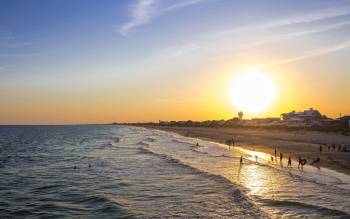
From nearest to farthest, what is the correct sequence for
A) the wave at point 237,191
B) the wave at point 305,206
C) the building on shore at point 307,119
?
the wave at point 305,206, the wave at point 237,191, the building on shore at point 307,119

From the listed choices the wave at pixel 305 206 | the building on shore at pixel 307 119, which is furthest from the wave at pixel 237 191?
the building on shore at pixel 307 119

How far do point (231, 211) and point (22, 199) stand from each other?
11.2 metres

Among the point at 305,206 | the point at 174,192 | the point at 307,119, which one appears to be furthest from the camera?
the point at 307,119

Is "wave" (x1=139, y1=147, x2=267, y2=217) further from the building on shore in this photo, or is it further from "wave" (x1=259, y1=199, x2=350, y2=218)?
the building on shore

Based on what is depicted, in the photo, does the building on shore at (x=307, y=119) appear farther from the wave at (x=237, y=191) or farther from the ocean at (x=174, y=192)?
the wave at (x=237, y=191)

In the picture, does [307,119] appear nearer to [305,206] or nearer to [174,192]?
[174,192]

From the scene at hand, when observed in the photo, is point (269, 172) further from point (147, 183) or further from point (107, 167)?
point (107, 167)

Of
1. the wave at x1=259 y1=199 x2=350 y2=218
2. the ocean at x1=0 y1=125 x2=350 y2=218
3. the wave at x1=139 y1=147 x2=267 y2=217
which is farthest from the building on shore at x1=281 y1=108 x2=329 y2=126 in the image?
the wave at x1=259 y1=199 x2=350 y2=218

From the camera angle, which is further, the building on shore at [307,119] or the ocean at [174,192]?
the building on shore at [307,119]

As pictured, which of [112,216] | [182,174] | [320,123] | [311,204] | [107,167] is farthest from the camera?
[320,123]

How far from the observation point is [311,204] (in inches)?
746

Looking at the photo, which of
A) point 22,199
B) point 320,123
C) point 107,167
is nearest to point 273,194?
point 22,199

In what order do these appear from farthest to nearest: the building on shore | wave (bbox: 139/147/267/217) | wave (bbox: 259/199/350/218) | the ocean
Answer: the building on shore < wave (bbox: 139/147/267/217) < the ocean < wave (bbox: 259/199/350/218)

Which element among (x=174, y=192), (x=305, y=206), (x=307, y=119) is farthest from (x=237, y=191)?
(x=307, y=119)
